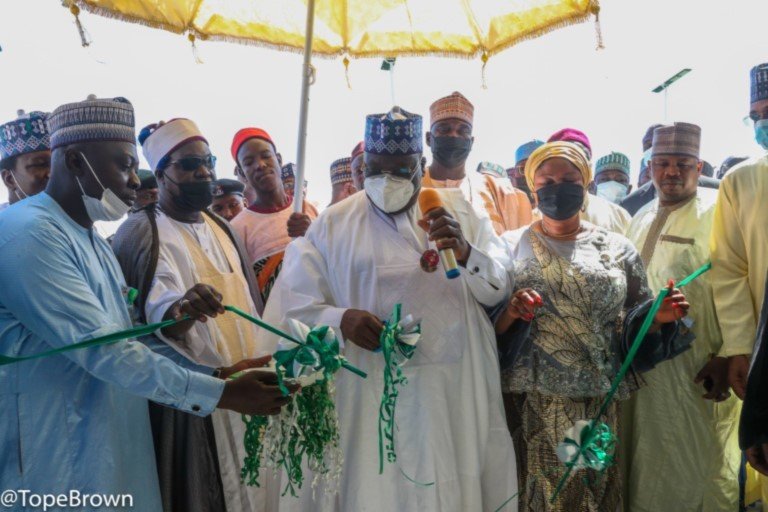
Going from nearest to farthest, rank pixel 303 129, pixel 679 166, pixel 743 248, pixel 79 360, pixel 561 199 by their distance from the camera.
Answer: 1. pixel 79 360
2. pixel 561 199
3. pixel 743 248
4. pixel 303 129
5. pixel 679 166

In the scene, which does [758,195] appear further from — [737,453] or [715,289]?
[737,453]

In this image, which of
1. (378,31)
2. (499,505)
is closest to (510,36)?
A: (378,31)

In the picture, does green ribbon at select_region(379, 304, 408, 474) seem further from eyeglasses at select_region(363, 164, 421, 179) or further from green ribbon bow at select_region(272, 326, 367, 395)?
eyeglasses at select_region(363, 164, 421, 179)

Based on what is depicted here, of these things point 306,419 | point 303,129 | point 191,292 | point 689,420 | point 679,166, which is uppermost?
point 303,129

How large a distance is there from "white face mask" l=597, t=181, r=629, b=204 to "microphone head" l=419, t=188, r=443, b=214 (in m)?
4.71

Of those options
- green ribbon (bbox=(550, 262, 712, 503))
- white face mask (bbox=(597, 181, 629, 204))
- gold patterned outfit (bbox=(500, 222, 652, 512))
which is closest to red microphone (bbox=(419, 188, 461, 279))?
gold patterned outfit (bbox=(500, 222, 652, 512))

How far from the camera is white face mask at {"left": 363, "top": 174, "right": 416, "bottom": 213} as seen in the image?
406 cm

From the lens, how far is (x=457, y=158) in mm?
5355

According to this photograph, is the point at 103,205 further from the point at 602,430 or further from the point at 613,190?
the point at 613,190

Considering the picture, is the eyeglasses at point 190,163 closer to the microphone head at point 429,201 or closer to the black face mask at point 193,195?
the black face mask at point 193,195

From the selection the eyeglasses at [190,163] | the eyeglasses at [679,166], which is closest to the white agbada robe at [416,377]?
the eyeglasses at [190,163]

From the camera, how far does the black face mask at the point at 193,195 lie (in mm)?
4160

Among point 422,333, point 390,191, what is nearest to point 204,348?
point 422,333

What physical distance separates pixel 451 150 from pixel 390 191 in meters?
1.42
